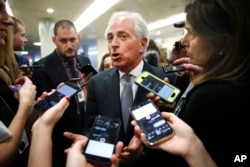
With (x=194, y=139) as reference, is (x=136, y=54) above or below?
above

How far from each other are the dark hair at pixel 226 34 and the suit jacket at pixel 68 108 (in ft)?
5.56

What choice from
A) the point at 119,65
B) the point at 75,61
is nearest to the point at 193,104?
the point at 119,65

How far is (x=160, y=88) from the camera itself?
1.39 m

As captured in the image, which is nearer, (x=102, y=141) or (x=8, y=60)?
(x=102, y=141)

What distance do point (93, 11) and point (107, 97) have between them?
22.2 feet

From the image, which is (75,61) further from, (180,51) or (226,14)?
(226,14)

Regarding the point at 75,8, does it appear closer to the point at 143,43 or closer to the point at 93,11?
the point at 93,11

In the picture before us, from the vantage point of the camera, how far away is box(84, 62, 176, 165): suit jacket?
5.44 feet

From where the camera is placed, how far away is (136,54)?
71.6 inches

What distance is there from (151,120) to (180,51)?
4.92 feet

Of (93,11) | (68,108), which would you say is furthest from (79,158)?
(93,11)

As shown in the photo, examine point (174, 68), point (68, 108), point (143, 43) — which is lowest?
point (68, 108)

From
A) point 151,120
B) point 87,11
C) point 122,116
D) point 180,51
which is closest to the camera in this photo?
point 151,120

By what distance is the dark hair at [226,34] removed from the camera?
88 cm
